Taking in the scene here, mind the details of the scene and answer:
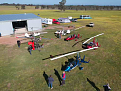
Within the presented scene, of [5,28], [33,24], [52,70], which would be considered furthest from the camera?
[33,24]

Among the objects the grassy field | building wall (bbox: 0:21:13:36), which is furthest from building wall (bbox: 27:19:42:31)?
the grassy field

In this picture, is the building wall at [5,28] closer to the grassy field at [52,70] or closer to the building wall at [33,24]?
the building wall at [33,24]

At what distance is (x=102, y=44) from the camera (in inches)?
866

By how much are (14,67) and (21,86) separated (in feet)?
13.8

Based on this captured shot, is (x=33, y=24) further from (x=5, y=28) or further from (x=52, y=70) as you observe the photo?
(x=52, y=70)

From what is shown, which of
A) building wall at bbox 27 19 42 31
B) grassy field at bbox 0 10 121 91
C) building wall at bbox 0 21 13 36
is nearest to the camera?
grassy field at bbox 0 10 121 91

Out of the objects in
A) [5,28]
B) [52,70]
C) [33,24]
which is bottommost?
Answer: [52,70]

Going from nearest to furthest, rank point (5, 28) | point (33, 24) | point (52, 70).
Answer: point (52, 70), point (5, 28), point (33, 24)

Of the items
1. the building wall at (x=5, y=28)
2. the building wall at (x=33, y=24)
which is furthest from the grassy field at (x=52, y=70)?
the building wall at (x=33, y=24)

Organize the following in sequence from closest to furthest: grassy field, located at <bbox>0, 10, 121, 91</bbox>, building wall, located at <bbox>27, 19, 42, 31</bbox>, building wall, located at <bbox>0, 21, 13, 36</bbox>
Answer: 1. grassy field, located at <bbox>0, 10, 121, 91</bbox>
2. building wall, located at <bbox>0, 21, 13, 36</bbox>
3. building wall, located at <bbox>27, 19, 42, 31</bbox>

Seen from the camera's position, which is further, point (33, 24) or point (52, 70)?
point (33, 24)

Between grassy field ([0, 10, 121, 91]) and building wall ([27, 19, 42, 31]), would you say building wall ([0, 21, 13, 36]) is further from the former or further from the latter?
grassy field ([0, 10, 121, 91])

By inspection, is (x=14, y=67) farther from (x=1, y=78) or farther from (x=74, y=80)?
(x=74, y=80)

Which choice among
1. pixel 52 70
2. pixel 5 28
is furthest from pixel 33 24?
pixel 52 70
